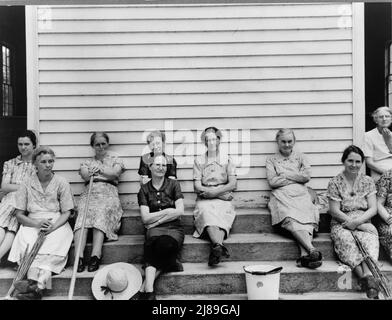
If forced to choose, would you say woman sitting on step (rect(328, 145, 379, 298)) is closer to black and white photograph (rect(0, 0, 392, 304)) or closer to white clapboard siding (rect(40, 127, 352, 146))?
black and white photograph (rect(0, 0, 392, 304))

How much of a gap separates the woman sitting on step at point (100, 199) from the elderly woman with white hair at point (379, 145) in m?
2.47

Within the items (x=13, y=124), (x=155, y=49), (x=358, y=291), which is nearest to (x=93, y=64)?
(x=155, y=49)

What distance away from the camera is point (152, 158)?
4137 mm

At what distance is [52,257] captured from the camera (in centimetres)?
347

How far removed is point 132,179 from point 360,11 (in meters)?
2.92

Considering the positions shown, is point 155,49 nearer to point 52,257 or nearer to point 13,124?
point 52,257

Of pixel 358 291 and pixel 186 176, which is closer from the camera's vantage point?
pixel 358 291

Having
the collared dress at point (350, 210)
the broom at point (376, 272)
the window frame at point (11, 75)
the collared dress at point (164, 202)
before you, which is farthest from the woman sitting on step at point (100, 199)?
the window frame at point (11, 75)

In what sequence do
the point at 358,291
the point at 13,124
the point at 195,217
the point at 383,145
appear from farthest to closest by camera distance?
1. the point at 13,124
2. the point at 383,145
3. the point at 195,217
4. the point at 358,291

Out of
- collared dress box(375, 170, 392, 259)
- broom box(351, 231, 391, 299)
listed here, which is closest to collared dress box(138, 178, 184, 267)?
broom box(351, 231, 391, 299)

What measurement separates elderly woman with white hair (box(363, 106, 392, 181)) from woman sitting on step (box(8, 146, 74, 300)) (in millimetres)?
2894

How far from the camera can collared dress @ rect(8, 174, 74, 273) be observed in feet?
11.6

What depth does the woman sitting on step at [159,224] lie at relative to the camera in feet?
11.0

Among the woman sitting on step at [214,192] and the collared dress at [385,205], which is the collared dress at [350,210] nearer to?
the collared dress at [385,205]
